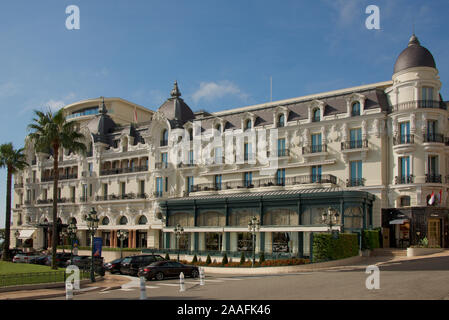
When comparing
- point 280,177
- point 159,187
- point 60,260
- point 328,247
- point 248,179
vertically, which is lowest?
point 60,260

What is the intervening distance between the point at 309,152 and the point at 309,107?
15.4 feet

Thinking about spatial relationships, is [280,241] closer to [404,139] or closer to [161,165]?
[404,139]

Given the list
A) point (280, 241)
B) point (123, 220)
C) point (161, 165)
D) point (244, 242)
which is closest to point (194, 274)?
point (280, 241)

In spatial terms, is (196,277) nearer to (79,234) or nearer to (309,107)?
(309,107)

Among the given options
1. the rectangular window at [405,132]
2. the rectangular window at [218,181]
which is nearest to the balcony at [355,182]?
the rectangular window at [405,132]

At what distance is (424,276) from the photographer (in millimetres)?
24297

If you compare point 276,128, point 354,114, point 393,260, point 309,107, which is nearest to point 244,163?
point 276,128

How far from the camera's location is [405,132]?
44.2 meters

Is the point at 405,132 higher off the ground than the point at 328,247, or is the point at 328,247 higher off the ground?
the point at 405,132

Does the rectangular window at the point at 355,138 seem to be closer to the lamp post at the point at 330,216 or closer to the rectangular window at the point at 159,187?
the lamp post at the point at 330,216

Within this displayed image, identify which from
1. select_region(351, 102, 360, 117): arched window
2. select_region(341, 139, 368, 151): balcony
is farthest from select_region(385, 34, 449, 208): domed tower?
select_region(351, 102, 360, 117): arched window

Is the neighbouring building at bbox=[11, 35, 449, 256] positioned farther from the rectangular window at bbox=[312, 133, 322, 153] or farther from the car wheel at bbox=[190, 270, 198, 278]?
the car wheel at bbox=[190, 270, 198, 278]

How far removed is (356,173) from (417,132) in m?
6.73

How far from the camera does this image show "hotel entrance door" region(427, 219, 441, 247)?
141 ft
